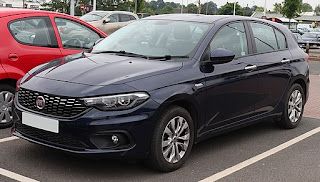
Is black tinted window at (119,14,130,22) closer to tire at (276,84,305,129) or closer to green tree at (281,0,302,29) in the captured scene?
tire at (276,84,305,129)

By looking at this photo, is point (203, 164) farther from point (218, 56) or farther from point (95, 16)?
point (95, 16)

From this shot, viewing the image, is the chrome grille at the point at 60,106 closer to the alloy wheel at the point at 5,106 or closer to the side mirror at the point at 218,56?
the side mirror at the point at 218,56

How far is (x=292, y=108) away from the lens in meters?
7.01

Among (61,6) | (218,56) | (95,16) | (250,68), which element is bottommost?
(250,68)

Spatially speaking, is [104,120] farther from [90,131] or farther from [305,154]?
[305,154]

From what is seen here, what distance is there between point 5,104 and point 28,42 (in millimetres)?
900

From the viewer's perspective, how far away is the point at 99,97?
440 centimetres

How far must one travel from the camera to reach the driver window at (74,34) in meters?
7.07

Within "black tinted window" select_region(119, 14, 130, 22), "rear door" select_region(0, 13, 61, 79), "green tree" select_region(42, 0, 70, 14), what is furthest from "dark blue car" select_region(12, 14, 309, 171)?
"green tree" select_region(42, 0, 70, 14)

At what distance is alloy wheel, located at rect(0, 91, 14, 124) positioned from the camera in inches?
247

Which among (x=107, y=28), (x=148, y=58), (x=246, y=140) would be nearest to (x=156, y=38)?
(x=148, y=58)

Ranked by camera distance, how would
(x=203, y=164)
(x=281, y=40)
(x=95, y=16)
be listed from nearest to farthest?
(x=203, y=164)
(x=281, y=40)
(x=95, y=16)

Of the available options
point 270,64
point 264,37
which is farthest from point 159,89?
point 264,37

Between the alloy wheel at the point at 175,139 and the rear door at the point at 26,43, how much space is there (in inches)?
99.9
